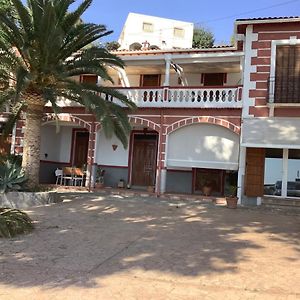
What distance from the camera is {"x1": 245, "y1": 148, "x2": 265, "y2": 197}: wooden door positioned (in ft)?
51.4

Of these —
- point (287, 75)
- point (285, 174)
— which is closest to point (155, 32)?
point (287, 75)

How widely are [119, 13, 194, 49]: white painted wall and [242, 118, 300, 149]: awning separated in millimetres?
32996

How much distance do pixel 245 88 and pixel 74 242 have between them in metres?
9.72

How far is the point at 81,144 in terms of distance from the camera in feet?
67.6

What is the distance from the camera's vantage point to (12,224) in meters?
9.10

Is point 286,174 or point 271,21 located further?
point 286,174

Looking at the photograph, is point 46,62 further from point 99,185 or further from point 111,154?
point 111,154

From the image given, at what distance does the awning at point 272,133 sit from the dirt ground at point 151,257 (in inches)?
125

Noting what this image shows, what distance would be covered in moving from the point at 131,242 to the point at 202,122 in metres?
8.83

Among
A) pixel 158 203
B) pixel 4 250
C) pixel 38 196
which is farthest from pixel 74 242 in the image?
pixel 158 203

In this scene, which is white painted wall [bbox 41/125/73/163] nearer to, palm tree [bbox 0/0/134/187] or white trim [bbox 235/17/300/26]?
palm tree [bbox 0/0/134/187]

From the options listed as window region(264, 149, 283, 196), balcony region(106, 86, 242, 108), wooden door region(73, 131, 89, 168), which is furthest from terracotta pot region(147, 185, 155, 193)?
window region(264, 149, 283, 196)

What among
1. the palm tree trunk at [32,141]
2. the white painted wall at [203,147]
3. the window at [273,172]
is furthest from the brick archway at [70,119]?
the window at [273,172]

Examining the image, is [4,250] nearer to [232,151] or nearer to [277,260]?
[277,260]
